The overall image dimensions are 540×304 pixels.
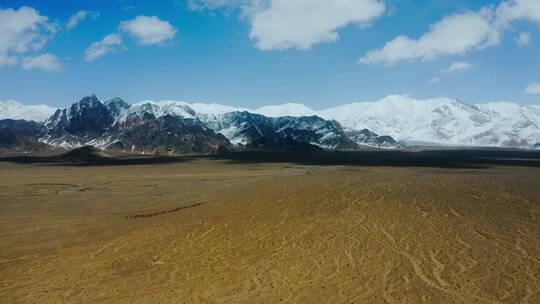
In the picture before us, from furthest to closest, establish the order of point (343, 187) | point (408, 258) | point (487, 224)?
1. point (343, 187)
2. point (487, 224)
3. point (408, 258)

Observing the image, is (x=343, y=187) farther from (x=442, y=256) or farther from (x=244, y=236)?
(x=442, y=256)

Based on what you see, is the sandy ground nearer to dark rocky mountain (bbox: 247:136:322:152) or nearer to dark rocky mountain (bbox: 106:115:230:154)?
dark rocky mountain (bbox: 106:115:230:154)

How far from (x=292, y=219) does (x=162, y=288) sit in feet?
35.6

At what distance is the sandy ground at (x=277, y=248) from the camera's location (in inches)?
495

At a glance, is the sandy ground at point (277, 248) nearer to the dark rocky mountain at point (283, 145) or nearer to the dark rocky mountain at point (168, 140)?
the dark rocky mountain at point (168, 140)

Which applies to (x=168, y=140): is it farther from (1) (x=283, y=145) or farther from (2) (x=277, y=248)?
(2) (x=277, y=248)

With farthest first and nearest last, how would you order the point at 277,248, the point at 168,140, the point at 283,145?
1. the point at 283,145
2. the point at 168,140
3. the point at 277,248

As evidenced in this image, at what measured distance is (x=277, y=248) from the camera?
56.6 feet

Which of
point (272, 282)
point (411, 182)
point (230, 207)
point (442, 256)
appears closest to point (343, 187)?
point (411, 182)

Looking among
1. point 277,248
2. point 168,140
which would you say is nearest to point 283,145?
point 168,140

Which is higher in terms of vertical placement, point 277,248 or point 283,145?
point 283,145

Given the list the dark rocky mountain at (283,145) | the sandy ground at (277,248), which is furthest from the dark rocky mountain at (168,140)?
the sandy ground at (277,248)

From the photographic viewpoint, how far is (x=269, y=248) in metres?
17.3

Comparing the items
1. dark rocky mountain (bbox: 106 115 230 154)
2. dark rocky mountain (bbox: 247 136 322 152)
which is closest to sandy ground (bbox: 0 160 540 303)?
dark rocky mountain (bbox: 106 115 230 154)
